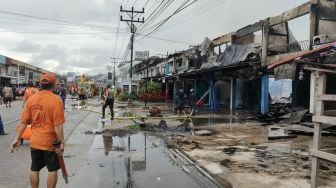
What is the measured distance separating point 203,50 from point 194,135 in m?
24.7

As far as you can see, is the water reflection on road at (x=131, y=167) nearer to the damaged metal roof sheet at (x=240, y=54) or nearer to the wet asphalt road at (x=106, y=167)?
the wet asphalt road at (x=106, y=167)

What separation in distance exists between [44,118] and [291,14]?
19.9m

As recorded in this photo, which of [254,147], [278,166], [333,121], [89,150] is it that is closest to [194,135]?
[254,147]

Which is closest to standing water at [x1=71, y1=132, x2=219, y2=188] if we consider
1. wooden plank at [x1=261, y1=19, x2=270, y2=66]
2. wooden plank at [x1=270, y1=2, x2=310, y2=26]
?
wooden plank at [x1=270, y1=2, x2=310, y2=26]

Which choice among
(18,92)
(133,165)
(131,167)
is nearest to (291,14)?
(133,165)

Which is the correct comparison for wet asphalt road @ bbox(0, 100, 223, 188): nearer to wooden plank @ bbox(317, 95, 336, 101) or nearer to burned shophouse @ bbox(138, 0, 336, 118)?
wooden plank @ bbox(317, 95, 336, 101)

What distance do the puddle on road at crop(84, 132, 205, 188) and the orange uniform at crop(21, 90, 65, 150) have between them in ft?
6.30

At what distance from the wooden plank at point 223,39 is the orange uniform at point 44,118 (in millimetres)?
27858

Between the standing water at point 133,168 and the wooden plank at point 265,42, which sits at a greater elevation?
the wooden plank at point 265,42

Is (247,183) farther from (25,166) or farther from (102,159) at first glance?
(25,166)

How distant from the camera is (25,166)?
29.7ft

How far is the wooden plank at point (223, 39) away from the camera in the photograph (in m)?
33.1

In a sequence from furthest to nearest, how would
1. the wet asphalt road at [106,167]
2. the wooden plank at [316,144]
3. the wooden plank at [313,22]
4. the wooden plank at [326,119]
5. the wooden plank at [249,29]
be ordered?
the wooden plank at [249,29], the wooden plank at [313,22], the wet asphalt road at [106,167], the wooden plank at [316,144], the wooden plank at [326,119]

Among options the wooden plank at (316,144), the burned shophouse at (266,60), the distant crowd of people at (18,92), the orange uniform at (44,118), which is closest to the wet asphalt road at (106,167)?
the distant crowd of people at (18,92)
